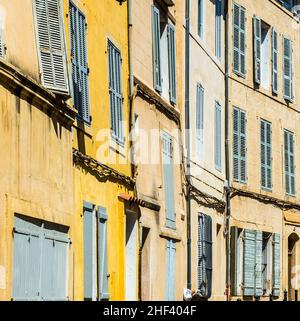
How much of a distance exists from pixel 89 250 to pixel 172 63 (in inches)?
326

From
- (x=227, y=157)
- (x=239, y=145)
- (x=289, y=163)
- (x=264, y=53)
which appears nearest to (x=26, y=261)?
(x=227, y=157)

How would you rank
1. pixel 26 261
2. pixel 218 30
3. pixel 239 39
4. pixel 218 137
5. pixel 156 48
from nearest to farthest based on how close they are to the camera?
pixel 26 261 → pixel 156 48 → pixel 218 137 → pixel 218 30 → pixel 239 39

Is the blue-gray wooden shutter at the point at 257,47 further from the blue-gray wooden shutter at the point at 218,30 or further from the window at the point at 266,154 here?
the blue-gray wooden shutter at the point at 218,30

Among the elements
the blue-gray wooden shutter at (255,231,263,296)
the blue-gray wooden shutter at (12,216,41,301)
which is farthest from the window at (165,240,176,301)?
the blue-gray wooden shutter at (12,216,41,301)

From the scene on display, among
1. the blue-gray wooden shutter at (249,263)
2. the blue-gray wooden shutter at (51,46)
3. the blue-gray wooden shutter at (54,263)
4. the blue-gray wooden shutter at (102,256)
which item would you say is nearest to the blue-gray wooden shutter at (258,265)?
the blue-gray wooden shutter at (249,263)

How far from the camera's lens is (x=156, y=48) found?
2452 centimetres

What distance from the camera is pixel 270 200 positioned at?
3450 cm

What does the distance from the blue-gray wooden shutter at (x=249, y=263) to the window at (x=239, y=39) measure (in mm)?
3992

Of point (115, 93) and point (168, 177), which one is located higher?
point (115, 93)

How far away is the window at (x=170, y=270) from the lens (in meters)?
24.5

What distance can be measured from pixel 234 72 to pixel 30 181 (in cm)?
1801

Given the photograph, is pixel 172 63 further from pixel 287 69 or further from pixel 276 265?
pixel 287 69

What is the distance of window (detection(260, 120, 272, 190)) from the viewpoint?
3453 centimetres

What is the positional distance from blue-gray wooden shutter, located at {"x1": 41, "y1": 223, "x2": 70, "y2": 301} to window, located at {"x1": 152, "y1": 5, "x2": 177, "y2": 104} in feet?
27.4
